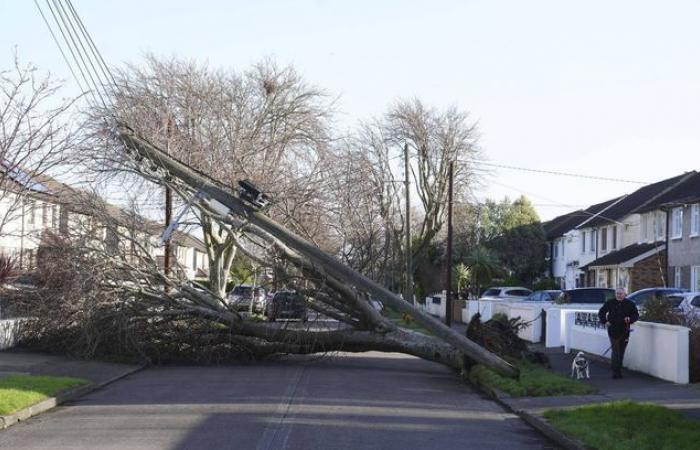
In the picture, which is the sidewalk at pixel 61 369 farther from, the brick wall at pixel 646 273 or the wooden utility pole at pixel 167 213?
the brick wall at pixel 646 273

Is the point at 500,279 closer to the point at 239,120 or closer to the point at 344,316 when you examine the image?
the point at 239,120

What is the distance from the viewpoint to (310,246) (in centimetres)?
2302

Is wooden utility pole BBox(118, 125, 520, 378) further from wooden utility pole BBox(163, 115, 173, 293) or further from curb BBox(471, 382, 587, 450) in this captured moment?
wooden utility pole BBox(163, 115, 173, 293)

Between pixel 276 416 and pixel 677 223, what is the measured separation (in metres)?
37.0

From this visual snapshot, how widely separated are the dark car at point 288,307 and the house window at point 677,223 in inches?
1087

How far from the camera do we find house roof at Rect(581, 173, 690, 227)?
5662 centimetres

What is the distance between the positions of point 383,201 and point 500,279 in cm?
1386

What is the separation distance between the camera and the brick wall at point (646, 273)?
50.8 metres

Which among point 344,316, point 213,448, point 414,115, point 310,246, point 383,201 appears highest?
point 414,115

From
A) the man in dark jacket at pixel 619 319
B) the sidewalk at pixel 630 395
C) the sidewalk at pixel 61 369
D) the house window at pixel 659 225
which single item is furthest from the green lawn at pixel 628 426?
the house window at pixel 659 225

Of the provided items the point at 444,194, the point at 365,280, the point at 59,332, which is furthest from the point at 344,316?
the point at 444,194

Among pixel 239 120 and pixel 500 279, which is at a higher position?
pixel 239 120

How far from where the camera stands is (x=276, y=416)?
48.6 ft

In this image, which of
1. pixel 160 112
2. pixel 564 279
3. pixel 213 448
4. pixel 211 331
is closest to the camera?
pixel 213 448
